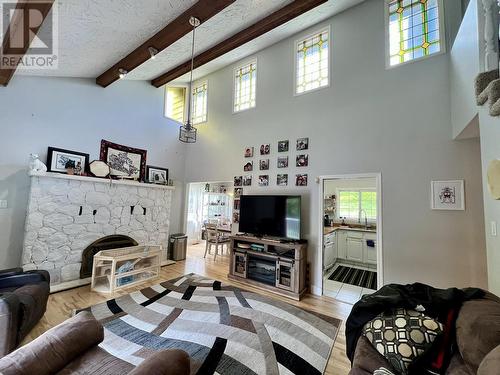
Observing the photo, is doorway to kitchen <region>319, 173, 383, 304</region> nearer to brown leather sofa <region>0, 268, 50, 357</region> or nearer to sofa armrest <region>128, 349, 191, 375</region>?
sofa armrest <region>128, 349, 191, 375</region>

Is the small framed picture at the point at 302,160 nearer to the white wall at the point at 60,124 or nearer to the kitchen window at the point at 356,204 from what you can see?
the kitchen window at the point at 356,204

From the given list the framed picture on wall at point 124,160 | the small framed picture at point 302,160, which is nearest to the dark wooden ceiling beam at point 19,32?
the framed picture on wall at point 124,160

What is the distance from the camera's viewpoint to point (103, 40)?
9.26ft

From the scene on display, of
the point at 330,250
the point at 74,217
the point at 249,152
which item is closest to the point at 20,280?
the point at 74,217

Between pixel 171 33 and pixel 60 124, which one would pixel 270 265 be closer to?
pixel 171 33

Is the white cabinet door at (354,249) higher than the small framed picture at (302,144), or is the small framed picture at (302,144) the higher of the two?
the small framed picture at (302,144)

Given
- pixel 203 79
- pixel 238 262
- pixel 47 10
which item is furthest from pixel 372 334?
pixel 203 79

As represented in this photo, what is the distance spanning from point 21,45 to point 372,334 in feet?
14.3

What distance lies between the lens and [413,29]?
3.17 meters

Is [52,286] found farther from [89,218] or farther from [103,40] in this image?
[103,40]

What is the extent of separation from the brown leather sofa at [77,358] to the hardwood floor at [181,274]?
147 cm

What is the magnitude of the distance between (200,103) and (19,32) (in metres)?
3.90

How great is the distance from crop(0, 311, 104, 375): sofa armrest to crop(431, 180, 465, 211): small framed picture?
3885 millimetres

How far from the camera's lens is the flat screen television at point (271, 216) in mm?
3719
